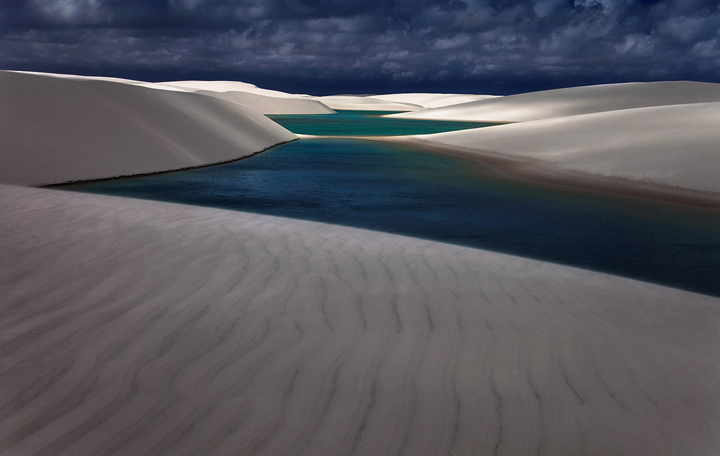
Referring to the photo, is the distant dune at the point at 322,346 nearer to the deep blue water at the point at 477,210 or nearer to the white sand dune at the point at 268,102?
the deep blue water at the point at 477,210

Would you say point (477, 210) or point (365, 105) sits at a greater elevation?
point (477, 210)

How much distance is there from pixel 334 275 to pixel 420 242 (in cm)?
136

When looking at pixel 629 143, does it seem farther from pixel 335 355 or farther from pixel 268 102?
pixel 268 102

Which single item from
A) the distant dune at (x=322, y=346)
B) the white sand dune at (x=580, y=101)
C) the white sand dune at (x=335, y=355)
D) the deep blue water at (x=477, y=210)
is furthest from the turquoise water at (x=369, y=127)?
the white sand dune at (x=335, y=355)

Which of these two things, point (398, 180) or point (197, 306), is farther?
point (398, 180)

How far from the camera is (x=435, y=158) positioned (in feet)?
45.0

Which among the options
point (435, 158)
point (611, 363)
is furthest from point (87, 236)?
point (435, 158)

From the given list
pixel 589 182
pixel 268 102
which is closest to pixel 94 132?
pixel 589 182

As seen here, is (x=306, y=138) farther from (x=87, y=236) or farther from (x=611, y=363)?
(x=611, y=363)

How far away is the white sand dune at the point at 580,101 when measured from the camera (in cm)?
4047

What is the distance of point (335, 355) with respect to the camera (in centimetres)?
250

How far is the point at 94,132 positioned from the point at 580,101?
136ft

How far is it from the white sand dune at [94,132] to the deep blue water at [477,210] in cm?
64

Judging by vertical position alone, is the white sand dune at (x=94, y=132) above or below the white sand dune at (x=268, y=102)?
above
